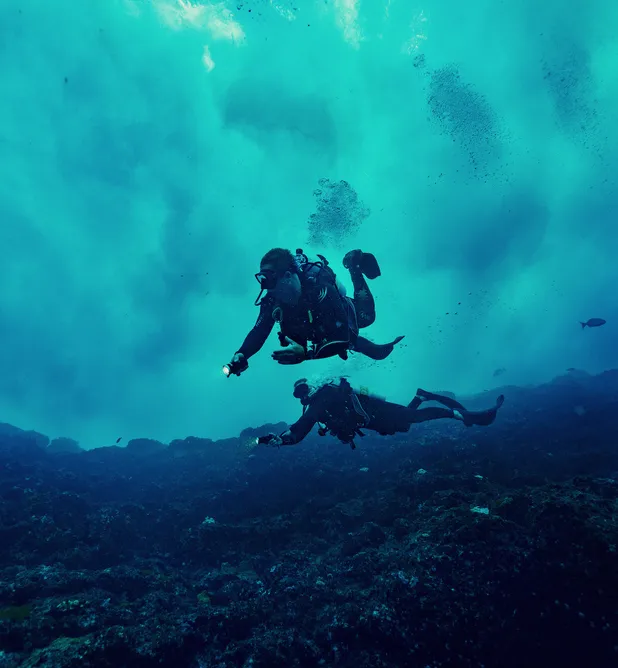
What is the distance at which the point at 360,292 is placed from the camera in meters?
7.40

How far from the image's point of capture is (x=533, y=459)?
11148mm

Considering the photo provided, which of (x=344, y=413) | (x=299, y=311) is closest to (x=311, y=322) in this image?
(x=299, y=311)

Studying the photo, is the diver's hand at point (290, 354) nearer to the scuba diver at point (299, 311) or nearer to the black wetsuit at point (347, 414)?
the scuba diver at point (299, 311)

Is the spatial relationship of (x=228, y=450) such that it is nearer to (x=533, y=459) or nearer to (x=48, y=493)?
(x=48, y=493)

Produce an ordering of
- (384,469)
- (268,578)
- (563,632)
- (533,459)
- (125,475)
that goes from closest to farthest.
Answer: (563,632), (268,578), (533,459), (384,469), (125,475)

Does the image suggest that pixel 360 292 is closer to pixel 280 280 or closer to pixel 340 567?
pixel 280 280

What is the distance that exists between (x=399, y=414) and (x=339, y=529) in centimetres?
367

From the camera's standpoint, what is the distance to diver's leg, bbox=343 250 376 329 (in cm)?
736

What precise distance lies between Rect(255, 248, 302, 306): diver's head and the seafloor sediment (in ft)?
15.8

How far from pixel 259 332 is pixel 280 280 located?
890mm

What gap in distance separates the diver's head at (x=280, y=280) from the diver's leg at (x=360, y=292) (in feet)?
6.87

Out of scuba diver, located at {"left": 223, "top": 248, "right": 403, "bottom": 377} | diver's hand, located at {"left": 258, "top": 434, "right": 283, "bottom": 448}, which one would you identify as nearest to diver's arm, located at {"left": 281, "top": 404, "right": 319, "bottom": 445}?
diver's hand, located at {"left": 258, "top": 434, "right": 283, "bottom": 448}

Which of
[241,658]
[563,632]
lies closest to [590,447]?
[563,632]

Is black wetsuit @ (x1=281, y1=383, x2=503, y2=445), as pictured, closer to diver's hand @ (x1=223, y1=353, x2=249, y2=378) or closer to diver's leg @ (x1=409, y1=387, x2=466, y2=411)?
diver's leg @ (x1=409, y1=387, x2=466, y2=411)
